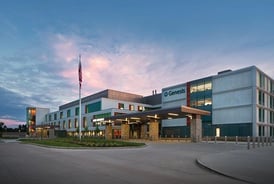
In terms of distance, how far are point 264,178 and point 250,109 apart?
49883mm

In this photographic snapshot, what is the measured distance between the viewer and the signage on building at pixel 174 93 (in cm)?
7341

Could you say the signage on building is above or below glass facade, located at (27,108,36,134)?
above

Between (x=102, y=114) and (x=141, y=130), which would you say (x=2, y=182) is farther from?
(x=102, y=114)

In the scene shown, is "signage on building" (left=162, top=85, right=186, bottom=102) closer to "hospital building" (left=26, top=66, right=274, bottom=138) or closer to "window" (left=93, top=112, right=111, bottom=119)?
"hospital building" (left=26, top=66, right=274, bottom=138)

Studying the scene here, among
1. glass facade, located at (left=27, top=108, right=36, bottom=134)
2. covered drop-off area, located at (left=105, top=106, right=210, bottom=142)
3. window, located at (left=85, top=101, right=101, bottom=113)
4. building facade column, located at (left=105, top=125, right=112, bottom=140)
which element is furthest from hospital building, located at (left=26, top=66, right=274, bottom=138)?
glass facade, located at (left=27, top=108, right=36, bottom=134)

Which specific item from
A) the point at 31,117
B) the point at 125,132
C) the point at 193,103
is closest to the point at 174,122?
the point at 193,103

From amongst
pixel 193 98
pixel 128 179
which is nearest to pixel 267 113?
pixel 193 98

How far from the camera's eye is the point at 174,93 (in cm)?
7588

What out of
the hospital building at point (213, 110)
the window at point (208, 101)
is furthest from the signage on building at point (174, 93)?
the window at point (208, 101)

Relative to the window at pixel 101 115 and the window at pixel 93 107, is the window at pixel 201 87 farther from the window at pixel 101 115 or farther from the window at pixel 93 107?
the window at pixel 93 107

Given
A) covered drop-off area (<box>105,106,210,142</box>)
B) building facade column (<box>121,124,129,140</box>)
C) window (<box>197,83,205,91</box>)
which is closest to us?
covered drop-off area (<box>105,106,210,142</box>)

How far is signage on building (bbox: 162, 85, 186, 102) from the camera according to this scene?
73412mm

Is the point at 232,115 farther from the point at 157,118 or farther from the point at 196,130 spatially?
the point at 196,130

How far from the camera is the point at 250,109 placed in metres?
56.1
